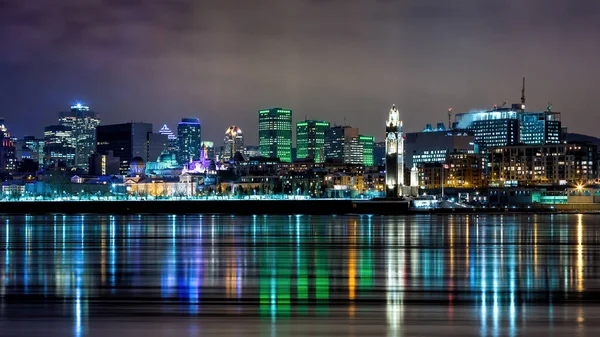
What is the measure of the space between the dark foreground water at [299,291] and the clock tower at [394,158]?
330 feet

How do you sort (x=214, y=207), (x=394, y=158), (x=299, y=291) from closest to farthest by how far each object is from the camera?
(x=299, y=291)
(x=394, y=158)
(x=214, y=207)

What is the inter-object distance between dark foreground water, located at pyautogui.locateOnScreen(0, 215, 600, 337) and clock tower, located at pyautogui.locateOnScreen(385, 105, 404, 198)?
10055 cm

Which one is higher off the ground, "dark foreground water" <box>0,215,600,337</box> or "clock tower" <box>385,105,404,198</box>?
"clock tower" <box>385,105,404,198</box>

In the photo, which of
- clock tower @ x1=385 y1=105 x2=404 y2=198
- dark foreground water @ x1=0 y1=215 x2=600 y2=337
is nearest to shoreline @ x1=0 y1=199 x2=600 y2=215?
clock tower @ x1=385 y1=105 x2=404 y2=198

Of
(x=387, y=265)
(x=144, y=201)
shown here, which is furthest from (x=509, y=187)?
(x=387, y=265)

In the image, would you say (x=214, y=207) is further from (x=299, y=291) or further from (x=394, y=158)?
(x=299, y=291)

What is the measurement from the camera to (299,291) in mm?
27266

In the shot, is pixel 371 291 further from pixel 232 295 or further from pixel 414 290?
pixel 232 295

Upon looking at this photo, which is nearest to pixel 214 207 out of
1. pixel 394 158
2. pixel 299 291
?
pixel 394 158

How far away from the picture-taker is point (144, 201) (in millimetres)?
154000

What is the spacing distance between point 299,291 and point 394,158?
123939mm

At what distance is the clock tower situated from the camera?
490ft

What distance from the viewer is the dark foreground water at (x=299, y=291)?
20641 mm

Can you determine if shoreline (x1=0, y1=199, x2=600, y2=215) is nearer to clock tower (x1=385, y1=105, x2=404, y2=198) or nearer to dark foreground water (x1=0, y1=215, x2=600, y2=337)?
clock tower (x1=385, y1=105, x2=404, y2=198)
